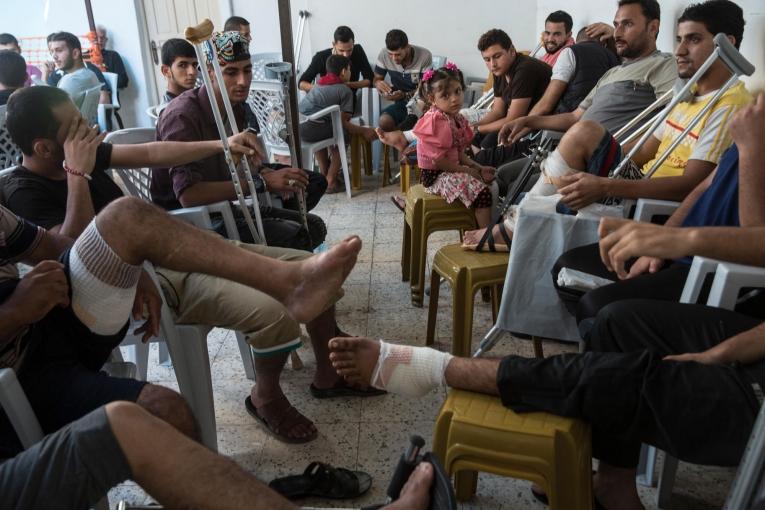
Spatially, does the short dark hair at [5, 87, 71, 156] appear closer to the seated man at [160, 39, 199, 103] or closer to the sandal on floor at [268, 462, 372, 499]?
the sandal on floor at [268, 462, 372, 499]

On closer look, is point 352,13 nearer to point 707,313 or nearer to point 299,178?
point 299,178

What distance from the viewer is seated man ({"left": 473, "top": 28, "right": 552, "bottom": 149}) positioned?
3.50m

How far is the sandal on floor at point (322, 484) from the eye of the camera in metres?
1.61

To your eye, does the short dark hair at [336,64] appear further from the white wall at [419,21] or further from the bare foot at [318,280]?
the bare foot at [318,280]

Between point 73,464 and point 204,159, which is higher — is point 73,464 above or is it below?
below

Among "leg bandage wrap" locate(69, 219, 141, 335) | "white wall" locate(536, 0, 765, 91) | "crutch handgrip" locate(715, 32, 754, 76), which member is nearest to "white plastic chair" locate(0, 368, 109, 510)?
"leg bandage wrap" locate(69, 219, 141, 335)

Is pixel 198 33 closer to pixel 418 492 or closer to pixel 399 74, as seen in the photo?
pixel 418 492

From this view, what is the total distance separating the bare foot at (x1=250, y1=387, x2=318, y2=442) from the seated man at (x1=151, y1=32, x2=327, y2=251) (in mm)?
611

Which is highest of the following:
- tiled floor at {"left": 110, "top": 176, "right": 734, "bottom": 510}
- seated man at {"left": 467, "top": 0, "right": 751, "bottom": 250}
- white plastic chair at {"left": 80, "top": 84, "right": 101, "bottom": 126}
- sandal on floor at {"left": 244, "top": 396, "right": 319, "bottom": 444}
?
seated man at {"left": 467, "top": 0, "right": 751, "bottom": 250}

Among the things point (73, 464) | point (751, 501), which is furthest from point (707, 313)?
point (73, 464)

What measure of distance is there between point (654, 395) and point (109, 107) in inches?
216

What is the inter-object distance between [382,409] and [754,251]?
1.14m

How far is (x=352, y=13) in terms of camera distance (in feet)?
19.8

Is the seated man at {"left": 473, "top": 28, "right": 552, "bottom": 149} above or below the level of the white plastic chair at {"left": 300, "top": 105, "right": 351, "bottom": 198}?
above
